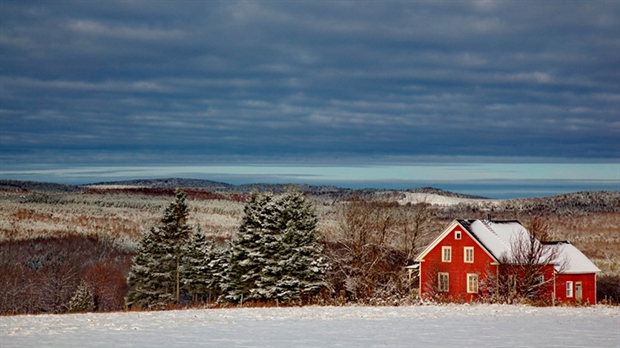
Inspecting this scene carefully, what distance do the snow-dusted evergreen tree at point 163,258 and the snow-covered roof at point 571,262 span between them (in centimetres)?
3291

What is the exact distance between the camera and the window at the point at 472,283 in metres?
Answer: 58.7

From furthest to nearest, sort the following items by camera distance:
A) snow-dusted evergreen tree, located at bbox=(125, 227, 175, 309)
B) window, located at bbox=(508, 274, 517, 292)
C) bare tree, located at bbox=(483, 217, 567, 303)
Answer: snow-dusted evergreen tree, located at bbox=(125, 227, 175, 309) < bare tree, located at bbox=(483, 217, 567, 303) < window, located at bbox=(508, 274, 517, 292)

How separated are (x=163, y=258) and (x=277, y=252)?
44.0 feet

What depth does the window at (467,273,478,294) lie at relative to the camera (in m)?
58.7

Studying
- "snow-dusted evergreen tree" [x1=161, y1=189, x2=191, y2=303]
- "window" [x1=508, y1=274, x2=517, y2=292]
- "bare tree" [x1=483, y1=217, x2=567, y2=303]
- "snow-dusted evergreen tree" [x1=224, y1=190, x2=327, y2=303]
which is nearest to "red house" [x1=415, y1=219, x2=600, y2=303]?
"bare tree" [x1=483, y1=217, x2=567, y2=303]

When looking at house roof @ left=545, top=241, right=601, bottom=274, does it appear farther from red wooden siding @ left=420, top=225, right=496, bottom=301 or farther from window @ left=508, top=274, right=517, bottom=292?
window @ left=508, top=274, right=517, bottom=292

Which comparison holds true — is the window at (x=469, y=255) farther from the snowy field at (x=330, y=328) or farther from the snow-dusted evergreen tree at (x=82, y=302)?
the snow-dusted evergreen tree at (x=82, y=302)

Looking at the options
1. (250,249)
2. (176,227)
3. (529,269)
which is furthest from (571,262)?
(176,227)

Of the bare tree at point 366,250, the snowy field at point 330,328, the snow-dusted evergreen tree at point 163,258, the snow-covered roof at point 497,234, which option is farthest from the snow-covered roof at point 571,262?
the snow-dusted evergreen tree at point 163,258

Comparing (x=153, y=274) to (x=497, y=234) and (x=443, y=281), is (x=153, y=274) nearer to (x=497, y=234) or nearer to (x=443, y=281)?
(x=443, y=281)

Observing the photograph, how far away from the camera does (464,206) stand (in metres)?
192

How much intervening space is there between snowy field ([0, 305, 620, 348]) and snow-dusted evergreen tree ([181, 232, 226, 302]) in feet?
116

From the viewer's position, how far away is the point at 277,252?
55594 millimetres

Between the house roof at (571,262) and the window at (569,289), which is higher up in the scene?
the house roof at (571,262)
